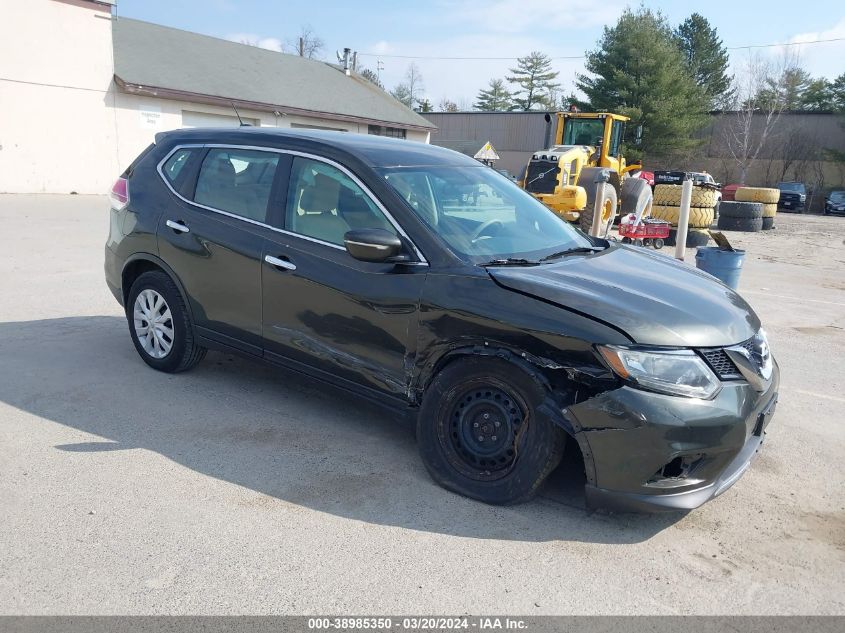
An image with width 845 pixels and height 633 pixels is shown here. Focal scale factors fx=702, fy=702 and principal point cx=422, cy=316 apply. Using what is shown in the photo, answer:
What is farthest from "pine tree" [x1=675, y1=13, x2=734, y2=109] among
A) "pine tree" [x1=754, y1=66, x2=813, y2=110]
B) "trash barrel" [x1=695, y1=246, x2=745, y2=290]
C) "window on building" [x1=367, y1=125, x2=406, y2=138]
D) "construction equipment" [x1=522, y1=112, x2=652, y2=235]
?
"trash barrel" [x1=695, y1=246, x2=745, y2=290]

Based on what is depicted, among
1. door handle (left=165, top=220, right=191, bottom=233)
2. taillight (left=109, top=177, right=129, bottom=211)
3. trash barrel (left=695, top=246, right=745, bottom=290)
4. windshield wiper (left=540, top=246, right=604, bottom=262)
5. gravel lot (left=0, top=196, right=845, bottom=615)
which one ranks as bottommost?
gravel lot (left=0, top=196, right=845, bottom=615)

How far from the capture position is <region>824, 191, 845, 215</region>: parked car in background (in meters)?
34.6

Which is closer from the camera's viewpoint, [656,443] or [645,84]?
[656,443]

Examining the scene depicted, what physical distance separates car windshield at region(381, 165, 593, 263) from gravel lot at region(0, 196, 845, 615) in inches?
52.2

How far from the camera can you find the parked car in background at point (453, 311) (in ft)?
10.6

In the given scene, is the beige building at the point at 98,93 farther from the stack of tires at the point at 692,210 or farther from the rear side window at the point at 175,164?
the rear side window at the point at 175,164

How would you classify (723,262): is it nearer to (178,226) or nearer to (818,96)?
(178,226)

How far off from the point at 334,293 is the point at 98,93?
2203cm

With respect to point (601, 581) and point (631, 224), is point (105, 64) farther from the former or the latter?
point (601, 581)

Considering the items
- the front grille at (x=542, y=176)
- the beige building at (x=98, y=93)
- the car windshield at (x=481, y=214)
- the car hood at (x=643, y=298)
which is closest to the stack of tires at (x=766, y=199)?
the front grille at (x=542, y=176)

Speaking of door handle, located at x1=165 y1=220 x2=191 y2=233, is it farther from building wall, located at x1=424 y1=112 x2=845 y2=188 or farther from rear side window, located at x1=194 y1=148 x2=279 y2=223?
building wall, located at x1=424 y1=112 x2=845 y2=188

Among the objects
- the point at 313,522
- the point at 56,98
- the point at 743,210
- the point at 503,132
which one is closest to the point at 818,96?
the point at 503,132

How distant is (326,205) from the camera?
4.32 m

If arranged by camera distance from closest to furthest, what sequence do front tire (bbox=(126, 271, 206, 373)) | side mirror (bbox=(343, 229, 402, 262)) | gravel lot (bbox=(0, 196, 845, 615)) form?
gravel lot (bbox=(0, 196, 845, 615)), side mirror (bbox=(343, 229, 402, 262)), front tire (bbox=(126, 271, 206, 373))
